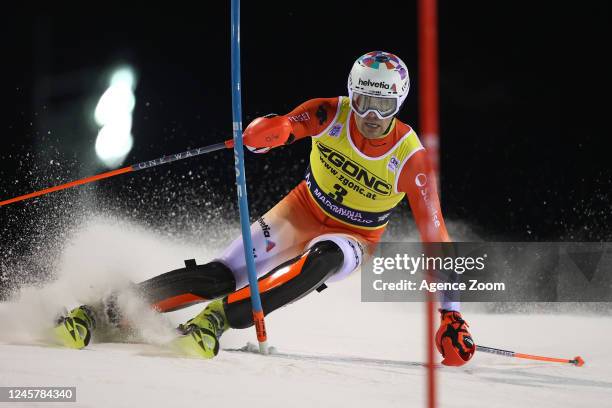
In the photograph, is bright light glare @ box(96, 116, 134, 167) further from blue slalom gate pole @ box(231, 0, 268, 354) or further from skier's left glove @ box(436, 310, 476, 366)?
skier's left glove @ box(436, 310, 476, 366)

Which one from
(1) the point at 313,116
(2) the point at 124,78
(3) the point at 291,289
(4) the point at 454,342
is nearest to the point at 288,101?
(2) the point at 124,78

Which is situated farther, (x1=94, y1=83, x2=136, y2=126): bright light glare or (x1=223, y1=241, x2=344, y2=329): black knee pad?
(x1=94, y1=83, x2=136, y2=126): bright light glare

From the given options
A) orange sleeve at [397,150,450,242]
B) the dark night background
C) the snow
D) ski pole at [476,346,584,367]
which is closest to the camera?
the snow

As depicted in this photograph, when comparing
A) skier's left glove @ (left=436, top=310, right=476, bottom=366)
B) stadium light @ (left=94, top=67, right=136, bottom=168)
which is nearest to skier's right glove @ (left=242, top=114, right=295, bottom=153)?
skier's left glove @ (left=436, top=310, right=476, bottom=366)

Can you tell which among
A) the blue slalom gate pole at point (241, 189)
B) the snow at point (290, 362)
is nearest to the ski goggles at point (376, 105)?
the blue slalom gate pole at point (241, 189)

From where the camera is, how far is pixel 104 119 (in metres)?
5.77

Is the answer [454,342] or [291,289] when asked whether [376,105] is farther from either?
[454,342]

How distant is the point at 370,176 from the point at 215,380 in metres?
1.40

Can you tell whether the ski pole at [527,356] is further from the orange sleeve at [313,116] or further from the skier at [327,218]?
the orange sleeve at [313,116]

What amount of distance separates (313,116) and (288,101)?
2.08m

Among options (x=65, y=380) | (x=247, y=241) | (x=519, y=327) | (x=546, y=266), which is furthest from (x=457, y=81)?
(x=65, y=380)

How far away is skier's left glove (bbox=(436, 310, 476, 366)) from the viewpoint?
315 cm

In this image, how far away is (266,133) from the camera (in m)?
3.35

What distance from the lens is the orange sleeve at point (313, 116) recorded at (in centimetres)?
348
